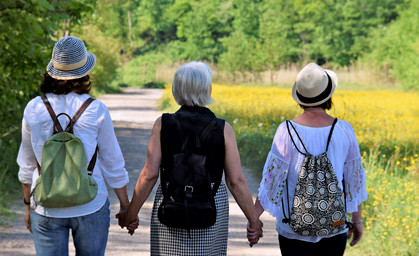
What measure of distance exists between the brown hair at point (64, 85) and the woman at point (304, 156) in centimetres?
105

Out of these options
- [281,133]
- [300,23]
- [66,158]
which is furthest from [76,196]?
[300,23]

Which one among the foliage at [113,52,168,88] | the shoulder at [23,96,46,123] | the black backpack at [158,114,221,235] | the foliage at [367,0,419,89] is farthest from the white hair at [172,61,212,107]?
the foliage at [113,52,168,88]

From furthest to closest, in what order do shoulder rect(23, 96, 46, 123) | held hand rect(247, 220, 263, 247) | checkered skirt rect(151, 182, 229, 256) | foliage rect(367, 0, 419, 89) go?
foliage rect(367, 0, 419, 89)
held hand rect(247, 220, 263, 247)
checkered skirt rect(151, 182, 229, 256)
shoulder rect(23, 96, 46, 123)

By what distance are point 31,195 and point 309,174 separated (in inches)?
56.5

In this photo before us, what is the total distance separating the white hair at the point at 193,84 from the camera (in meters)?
3.49

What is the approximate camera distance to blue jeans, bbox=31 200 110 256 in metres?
3.23

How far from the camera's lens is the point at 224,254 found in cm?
369

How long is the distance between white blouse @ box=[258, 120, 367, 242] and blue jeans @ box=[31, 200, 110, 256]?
0.93m

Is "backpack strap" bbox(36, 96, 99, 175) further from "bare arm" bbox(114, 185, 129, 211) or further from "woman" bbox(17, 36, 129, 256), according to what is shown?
"bare arm" bbox(114, 185, 129, 211)

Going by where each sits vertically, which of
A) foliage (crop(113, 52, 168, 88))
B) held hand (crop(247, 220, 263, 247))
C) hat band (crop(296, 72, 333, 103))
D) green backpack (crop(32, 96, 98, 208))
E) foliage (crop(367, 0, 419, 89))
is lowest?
foliage (crop(113, 52, 168, 88))

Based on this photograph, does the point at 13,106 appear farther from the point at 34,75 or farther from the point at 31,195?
the point at 31,195

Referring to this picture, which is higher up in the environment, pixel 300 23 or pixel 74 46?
pixel 74 46

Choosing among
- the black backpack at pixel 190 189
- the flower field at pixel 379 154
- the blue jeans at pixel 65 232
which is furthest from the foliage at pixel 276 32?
the blue jeans at pixel 65 232

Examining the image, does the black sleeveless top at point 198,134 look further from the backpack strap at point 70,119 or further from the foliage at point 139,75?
the foliage at point 139,75
